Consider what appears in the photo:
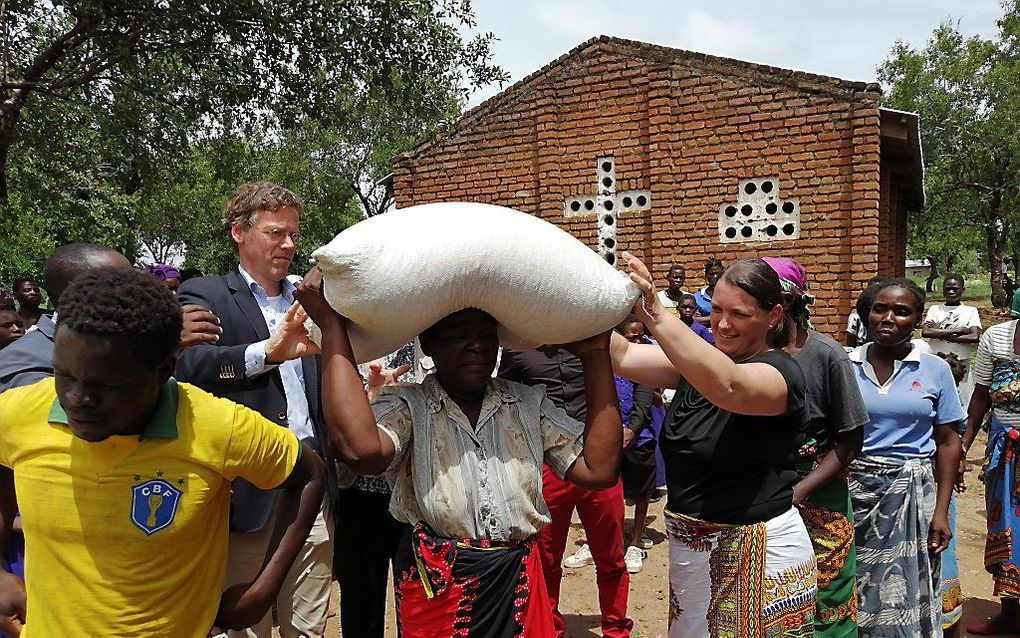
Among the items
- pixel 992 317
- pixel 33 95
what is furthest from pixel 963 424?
pixel 992 317

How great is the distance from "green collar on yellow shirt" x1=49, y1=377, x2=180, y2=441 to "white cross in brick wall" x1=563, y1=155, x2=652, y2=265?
23.5ft

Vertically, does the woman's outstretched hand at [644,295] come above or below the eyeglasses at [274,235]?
below

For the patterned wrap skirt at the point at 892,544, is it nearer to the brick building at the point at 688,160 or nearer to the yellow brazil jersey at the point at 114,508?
the yellow brazil jersey at the point at 114,508

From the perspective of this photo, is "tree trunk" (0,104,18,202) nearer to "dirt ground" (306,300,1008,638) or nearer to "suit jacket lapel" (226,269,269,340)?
"dirt ground" (306,300,1008,638)

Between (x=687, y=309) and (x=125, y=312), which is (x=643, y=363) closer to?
(x=125, y=312)

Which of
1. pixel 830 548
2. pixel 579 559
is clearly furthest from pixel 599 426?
pixel 579 559

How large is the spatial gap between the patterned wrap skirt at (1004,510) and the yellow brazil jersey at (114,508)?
3961 mm

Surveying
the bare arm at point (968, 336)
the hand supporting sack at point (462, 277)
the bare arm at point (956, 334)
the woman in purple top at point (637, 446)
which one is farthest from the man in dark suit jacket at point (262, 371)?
the bare arm at point (968, 336)

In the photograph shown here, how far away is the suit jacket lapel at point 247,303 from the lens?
2.54 metres

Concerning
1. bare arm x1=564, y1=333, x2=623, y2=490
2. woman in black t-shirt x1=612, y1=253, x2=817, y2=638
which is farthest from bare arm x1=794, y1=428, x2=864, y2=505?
bare arm x1=564, y1=333, x2=623, y2=490

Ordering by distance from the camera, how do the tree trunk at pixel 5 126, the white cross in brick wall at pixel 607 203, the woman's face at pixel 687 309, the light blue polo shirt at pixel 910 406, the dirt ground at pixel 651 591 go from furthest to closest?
the white cross in brick wall at pixel 607 203
the tree trunk at pixel 5 126
the woman's face at pixel 687 309
the dirt ground at pixel 651 591
the light blue polo shirt at pixel 910 406

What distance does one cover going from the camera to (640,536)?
17.0ft

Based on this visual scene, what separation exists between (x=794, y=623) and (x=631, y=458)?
2528 millimetres

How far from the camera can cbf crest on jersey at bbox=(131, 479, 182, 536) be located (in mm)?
1503
